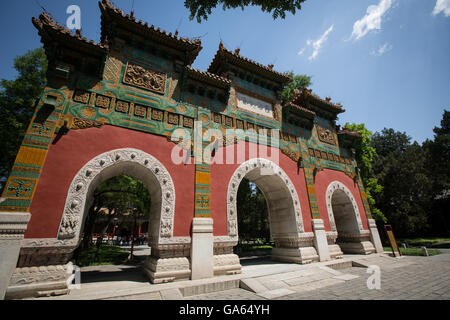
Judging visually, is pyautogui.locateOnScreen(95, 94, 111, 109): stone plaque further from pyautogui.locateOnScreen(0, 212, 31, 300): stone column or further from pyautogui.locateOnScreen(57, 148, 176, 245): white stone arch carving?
pyautogui.locateOnScreen(0, 212, 31, 300): stone column

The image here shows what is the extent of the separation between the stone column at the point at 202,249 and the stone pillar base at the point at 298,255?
4226 millimetres

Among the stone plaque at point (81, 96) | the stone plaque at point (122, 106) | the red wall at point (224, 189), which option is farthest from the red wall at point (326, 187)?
the stone plaque at point (81, 96)

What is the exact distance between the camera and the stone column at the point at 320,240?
9.03 m

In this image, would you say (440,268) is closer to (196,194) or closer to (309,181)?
(309,181)

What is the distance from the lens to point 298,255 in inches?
339

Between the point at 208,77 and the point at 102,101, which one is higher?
the point at 208,77

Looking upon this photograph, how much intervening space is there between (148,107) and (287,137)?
707 centimetres

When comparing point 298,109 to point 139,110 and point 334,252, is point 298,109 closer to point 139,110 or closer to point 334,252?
point 334,252

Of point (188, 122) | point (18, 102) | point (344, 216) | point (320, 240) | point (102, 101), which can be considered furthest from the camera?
point (344, 216)

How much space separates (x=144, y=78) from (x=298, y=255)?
9.62 metres

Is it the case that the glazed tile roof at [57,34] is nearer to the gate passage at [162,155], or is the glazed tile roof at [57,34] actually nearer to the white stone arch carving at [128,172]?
the gate passage at [162,155]

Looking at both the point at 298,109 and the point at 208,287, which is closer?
the point at 208,287

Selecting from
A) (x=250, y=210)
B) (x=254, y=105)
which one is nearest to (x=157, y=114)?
(x=254, y=105)

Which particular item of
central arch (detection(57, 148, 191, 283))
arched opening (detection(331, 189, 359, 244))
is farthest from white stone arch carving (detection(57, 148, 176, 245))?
arched opening (detection(331, 189, 359, 244))
